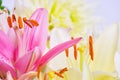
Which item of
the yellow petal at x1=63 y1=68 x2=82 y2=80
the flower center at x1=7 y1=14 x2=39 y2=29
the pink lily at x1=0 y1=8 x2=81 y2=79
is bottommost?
the yellow petal at x1=63 y1=68 x2=82 y2=80

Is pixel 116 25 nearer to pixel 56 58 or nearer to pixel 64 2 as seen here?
pixel 56 58

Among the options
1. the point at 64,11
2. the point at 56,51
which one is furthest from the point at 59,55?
the point at 64,11

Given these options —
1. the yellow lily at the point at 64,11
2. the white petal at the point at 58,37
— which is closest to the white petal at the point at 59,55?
the white petal at the point at 58,37

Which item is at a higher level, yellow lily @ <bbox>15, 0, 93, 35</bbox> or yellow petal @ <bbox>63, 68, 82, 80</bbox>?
yellow lily @ <bbox>15, 0, 93, 35</bbox>

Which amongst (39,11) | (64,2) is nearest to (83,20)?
(64,2)

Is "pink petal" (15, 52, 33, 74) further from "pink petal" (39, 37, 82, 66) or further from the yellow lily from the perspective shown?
the yellow lily

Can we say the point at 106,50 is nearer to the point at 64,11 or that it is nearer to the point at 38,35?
the point at 38,35

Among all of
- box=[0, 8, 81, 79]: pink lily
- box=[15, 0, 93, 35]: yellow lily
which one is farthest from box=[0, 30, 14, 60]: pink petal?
box=[15, 0, 93, 35]: yellow lily

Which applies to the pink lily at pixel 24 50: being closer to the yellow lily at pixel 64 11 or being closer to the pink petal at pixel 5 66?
the pink petal at pixel 5 66
